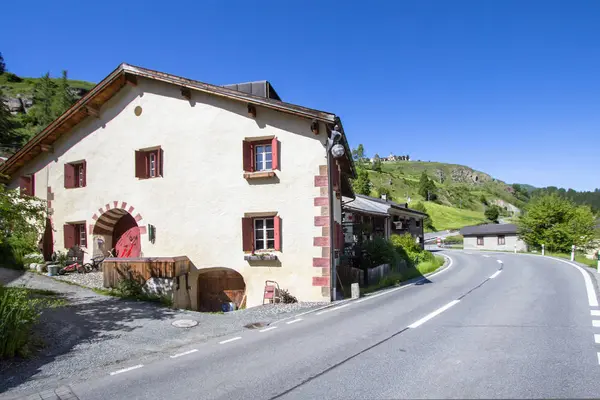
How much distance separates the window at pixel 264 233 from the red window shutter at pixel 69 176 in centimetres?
941

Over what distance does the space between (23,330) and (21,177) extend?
47.3 ft

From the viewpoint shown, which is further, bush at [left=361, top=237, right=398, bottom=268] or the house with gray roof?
the house with gray roof

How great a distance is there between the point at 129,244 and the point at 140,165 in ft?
11.1

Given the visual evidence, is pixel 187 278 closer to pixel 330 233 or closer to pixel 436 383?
pixel 330 233

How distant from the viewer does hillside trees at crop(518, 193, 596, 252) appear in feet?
117

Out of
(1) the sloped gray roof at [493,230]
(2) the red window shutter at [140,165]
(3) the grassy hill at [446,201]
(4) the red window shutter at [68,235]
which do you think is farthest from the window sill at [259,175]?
Result: (3) the grassy hill at [446,201]

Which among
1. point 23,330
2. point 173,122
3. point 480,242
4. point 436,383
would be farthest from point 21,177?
point 480,242

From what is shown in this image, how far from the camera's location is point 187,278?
13555 mm

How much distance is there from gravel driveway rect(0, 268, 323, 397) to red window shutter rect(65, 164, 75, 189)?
5.67 meters

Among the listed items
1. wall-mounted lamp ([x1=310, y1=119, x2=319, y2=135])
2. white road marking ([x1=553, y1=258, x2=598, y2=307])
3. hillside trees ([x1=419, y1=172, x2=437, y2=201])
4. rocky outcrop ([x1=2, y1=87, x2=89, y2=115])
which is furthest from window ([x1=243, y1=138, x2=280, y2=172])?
hillside trees ([x1=419, y1=172, x2=437, y2=201])

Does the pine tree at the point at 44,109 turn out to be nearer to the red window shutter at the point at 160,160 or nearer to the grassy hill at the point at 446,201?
the red window shutter at the point at 160,160

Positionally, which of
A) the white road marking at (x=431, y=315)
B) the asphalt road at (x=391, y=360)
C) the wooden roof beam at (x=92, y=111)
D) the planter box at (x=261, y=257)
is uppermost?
the wooden roof beam at (x=92, y=111)

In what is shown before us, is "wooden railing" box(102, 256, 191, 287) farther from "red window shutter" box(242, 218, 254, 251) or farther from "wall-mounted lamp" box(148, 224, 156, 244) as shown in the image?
"red window shutter" box(242, 218, 254, 251)

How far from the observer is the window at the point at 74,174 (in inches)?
656
